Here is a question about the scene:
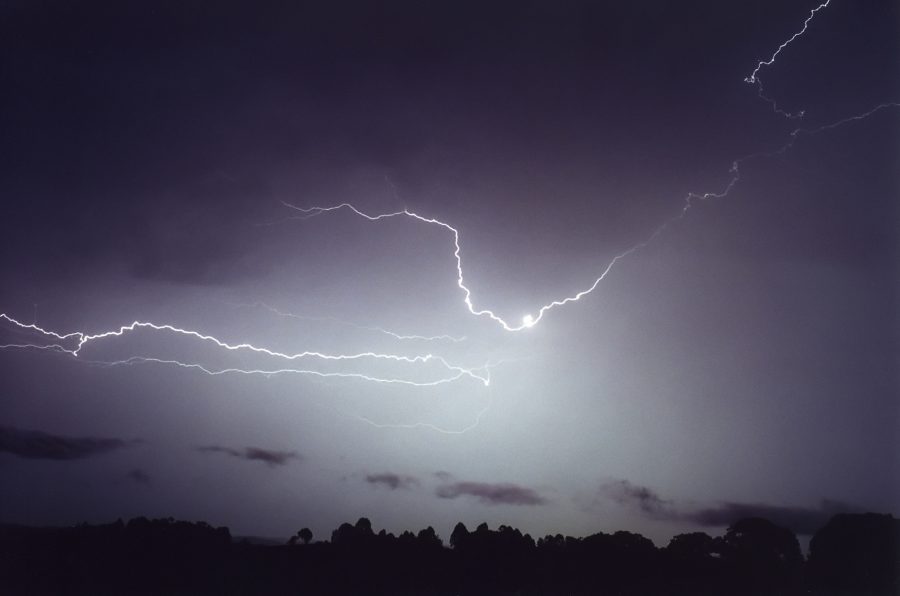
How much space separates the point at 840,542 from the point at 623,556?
1043 cm

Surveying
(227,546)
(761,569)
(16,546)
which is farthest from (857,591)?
(16,546)

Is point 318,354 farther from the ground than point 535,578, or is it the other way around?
point 318,354

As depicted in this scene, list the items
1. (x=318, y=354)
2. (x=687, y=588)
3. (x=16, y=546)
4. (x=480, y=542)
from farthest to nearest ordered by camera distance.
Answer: (x=480, y=542) → (x=687, y=588) → (x=16, y=546) → (x=318, y=354)

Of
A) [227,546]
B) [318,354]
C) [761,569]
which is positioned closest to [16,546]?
[227,546]

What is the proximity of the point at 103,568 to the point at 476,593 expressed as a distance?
1648cm

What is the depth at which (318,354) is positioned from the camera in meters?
21.0

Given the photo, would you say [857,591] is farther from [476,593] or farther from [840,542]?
[476,593]

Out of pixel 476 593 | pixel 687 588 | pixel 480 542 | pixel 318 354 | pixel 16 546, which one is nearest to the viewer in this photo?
pixel 318 354

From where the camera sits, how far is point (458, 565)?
36.9 meters

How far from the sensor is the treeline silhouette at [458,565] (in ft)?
101

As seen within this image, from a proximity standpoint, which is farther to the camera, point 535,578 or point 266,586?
point 535,578

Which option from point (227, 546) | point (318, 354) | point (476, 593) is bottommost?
point (476, 593)

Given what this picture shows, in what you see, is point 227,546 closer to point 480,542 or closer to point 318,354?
point 480,542

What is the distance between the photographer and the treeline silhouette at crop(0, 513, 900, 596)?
3075 cm
